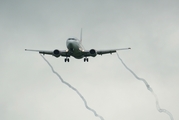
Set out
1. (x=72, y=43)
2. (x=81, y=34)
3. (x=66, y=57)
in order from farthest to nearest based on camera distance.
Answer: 1. (x=81, y=34)
2. (x=66, y=57)
3. (x=72, y=43)

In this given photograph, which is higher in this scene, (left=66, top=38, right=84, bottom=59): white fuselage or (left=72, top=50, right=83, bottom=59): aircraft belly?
(left=66, top=38, right=84, bottom=59): white fuselage

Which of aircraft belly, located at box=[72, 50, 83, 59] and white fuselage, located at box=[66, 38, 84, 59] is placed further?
aircraft belly, located at box=[72, 50, 83, 59]

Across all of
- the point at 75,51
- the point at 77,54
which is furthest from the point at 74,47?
the point at 77,54

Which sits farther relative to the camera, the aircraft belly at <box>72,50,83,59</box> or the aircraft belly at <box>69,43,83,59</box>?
the aircraft belly at <box>72,50,83,59</box>

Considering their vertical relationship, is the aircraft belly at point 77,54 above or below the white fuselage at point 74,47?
below

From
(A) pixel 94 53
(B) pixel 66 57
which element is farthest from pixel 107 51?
(B) pixel 66 57

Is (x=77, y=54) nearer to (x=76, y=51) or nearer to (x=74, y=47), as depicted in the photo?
(x=76, y=51)

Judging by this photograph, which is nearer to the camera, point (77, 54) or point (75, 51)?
point (75, 51)

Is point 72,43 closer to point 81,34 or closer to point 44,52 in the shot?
point 44,52

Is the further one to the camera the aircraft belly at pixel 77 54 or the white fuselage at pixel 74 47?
the aircraft belly at pixel 77 54

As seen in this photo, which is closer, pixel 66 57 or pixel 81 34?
pixel 66 57

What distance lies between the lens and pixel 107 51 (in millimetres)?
93438

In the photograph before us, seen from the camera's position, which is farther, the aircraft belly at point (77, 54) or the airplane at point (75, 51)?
the aircraft belly at point (77, 54)

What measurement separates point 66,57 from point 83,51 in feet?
16.0
